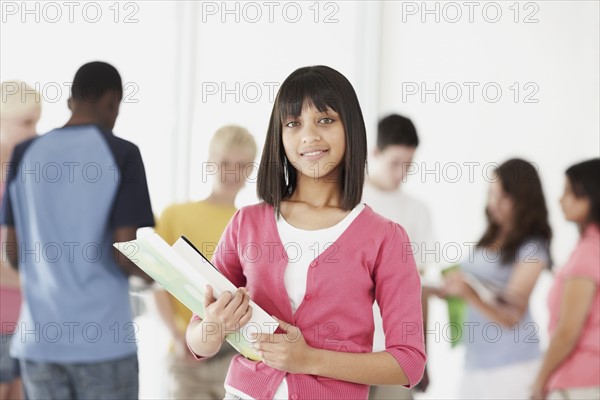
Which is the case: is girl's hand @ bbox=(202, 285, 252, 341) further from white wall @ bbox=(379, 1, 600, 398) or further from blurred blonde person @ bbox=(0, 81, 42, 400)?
white wall @ bbox=(379, 1, 600, 398)

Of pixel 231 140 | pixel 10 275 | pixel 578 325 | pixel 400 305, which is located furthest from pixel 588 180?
pixel 10 275

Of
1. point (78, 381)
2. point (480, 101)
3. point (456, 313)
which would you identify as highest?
point (480, 101)

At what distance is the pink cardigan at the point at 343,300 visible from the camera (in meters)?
1.10

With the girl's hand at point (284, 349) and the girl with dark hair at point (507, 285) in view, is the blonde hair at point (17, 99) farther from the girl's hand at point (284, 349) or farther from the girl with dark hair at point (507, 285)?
the girl's hand at point (284, 349)

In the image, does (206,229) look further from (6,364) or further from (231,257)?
(231,257)

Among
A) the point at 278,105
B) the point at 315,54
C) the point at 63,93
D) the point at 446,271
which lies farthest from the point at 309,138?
the point at 315,54

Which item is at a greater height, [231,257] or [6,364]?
[231,257]

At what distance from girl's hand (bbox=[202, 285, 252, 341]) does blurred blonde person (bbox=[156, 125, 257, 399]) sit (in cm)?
103

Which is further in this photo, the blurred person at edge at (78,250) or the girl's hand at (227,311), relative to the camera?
the blurred person at edge at (78,250)

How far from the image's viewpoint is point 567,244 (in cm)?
300

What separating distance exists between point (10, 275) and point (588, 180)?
147 centimetres

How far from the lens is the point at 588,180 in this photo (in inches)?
82.8

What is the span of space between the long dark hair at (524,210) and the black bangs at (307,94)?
1314 millimetres

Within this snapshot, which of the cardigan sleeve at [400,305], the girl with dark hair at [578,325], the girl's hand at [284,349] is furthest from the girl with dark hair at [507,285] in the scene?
the girl's hand at [284,349]
